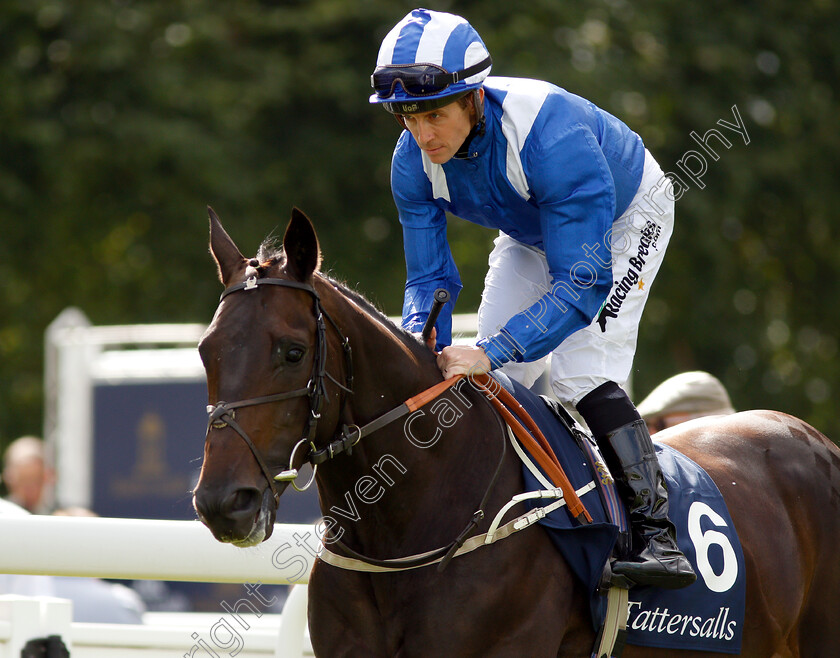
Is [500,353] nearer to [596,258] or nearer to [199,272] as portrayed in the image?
[596,258]

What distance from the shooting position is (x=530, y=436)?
353 cm

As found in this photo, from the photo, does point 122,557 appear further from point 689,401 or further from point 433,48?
point 689,401

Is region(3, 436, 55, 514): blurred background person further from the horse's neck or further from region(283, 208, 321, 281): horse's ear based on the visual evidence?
region(283, 208, 321, 281): horse's ear

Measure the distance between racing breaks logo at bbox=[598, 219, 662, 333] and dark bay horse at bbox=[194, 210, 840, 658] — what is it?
0.64 metres

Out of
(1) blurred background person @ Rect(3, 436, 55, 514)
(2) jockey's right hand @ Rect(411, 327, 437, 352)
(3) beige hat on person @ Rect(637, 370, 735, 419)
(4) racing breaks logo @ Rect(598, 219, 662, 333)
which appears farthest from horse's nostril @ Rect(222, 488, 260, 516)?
(1) blurred background person @ Rect(3, 436, 55, 514)

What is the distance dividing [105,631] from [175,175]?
7724 mm

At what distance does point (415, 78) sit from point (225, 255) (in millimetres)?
780

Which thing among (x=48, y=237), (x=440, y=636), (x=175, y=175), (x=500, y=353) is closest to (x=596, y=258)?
(x=500, y=353)

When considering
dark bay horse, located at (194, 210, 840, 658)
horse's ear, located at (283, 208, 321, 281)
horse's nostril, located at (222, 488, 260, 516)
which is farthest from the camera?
horse's ear, located at (283, 208, 321, 281)

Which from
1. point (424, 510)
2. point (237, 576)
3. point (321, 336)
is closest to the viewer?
point (321, 336)

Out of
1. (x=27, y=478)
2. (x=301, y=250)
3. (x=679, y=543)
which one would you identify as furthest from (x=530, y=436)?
(x=27, y=478)

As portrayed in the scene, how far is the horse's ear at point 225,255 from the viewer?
3.22 meters

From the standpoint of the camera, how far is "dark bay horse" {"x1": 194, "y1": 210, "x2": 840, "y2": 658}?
2.95m

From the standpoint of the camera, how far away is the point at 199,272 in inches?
490
